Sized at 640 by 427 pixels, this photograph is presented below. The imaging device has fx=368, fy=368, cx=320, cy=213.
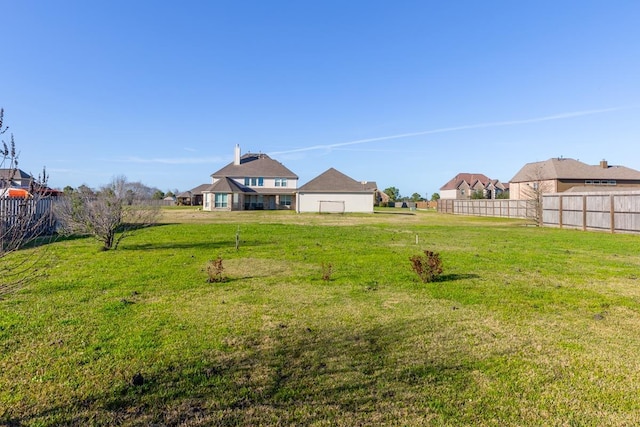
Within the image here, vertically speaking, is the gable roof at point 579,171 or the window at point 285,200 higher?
the gable roof at point 579,171

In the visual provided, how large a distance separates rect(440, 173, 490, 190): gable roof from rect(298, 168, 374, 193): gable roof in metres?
44.4

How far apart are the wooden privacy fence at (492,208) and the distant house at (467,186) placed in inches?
1262

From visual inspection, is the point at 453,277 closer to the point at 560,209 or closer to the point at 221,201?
the point at 560,209

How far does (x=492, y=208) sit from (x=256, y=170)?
107ft

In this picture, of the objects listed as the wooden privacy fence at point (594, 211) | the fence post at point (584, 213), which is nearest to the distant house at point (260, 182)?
the wooden privacy fence at point (594, 211)

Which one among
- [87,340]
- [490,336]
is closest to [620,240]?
[490,336]

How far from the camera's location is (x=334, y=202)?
47031 mm

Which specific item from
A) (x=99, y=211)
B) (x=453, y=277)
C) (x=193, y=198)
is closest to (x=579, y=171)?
(x=453, y=277)

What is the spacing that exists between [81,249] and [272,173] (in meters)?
43.0

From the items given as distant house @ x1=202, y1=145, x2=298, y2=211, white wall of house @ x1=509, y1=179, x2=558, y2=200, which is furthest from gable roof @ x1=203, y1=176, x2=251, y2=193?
white wall of house @ x1=509, y1=179, x2=558, y2=200

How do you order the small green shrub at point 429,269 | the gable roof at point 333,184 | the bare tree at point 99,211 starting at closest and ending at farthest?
the small green shrub at point 429,269 < the bare tree at point 99,211 < the gable roof at point 333,184

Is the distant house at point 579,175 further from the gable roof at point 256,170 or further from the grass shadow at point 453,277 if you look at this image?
the grass shadow at point 453,277

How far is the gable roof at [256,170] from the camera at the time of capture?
179 ft

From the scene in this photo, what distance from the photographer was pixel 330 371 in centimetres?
401
